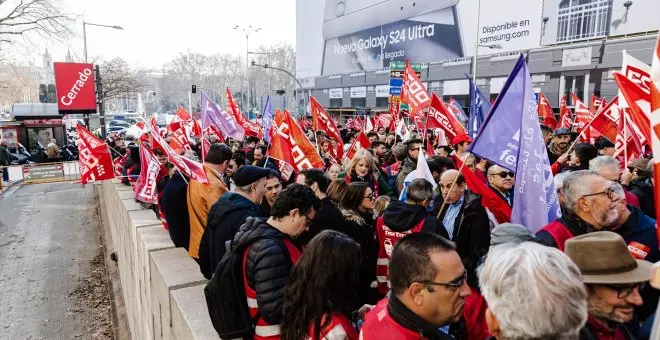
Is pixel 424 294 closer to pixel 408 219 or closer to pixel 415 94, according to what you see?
pixel 408 219

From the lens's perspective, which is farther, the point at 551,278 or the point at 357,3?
the point at 357,3

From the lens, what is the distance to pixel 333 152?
953 cm

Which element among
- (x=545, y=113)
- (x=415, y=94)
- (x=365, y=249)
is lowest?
(x=365, y=249)

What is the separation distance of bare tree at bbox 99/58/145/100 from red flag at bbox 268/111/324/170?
113 feet

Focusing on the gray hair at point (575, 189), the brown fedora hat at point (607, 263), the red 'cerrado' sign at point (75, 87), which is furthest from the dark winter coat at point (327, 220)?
the red 'cerrado' sign at point (75, 87)

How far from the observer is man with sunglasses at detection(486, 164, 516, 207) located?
425 centimetres

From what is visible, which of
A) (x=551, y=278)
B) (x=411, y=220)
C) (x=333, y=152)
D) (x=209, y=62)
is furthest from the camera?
(x=209, y=62)

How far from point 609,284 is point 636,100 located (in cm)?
264

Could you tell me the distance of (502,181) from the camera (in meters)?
4.28

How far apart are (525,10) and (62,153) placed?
26.2 m

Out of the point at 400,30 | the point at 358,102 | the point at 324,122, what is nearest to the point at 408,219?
the point at 324,122

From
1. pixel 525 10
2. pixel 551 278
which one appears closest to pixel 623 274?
pixel 551 278

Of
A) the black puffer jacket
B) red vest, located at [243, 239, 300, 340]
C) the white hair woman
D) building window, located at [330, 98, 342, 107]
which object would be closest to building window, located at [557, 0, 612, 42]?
the white hair woman

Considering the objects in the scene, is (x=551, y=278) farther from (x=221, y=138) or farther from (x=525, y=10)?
(x=525, y=10)
